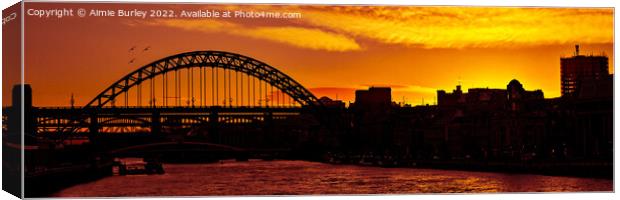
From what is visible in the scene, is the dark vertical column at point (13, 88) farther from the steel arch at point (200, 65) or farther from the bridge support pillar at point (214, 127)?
the bridge support pillar at point (214, 127)

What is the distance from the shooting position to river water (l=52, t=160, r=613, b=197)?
937 inches

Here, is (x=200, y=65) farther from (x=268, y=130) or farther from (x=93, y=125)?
(x=268, y=130)

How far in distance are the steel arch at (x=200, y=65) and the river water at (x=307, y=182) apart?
182 cm

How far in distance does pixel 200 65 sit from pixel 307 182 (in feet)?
23.2

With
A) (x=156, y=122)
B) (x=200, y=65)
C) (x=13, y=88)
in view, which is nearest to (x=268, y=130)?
(x=156, y=122)

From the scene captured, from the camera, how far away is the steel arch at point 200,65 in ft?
68.3

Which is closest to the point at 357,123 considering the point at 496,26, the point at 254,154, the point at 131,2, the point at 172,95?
the point at 254,154

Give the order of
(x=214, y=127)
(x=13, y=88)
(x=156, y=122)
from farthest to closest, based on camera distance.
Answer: (x=214, y=127)
(x=156, y=122)
(x=13, y=88)

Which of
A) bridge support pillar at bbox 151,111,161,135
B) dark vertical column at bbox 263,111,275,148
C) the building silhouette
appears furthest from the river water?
the building silhouette

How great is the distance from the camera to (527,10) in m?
20.2

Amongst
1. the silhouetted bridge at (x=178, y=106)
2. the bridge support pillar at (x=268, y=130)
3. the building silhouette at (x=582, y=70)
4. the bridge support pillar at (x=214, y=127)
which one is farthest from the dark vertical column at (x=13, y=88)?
the bridge support pillar at (x=268, y=130)

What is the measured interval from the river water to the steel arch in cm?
182

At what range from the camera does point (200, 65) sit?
880 inches

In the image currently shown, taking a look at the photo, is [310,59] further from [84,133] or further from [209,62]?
[84,133]
